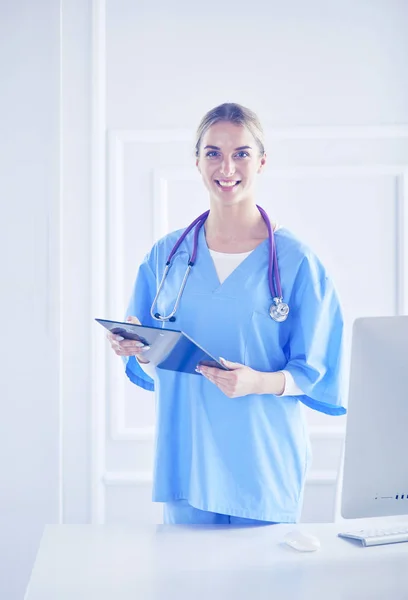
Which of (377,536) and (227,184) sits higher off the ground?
(227,184)

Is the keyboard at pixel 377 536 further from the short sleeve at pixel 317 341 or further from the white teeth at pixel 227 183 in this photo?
the white teeth at pixel 227 183

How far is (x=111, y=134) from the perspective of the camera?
212 centimetres

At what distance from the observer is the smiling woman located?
1.45m

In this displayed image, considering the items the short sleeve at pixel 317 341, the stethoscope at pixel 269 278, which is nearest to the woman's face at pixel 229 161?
the stethoscope at pixel 269 278

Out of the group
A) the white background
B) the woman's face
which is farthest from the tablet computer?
the white background

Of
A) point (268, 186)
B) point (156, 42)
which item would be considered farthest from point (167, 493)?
point (156, 42)

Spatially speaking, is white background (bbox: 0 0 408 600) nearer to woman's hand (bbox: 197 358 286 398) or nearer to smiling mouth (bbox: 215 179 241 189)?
smiling mouth (bbox: 215 179 241 189)

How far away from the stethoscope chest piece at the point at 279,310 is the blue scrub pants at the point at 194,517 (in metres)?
0.45

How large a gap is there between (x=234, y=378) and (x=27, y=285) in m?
1.01

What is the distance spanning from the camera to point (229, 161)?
154cm

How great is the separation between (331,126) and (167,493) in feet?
4.16

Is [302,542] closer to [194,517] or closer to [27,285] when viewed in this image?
[194,517]

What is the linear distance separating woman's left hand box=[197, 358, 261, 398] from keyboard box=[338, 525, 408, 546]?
1.13ft

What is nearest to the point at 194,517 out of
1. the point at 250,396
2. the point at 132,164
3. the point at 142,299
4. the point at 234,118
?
the point at 250,396
